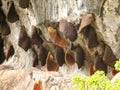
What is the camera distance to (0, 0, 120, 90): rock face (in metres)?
4.71

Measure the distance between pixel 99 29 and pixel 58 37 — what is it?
0.74 m

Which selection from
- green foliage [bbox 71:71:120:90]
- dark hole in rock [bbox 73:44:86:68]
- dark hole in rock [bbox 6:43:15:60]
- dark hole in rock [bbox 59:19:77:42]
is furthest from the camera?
dark hole in rock [bbox 6:43:15:60]


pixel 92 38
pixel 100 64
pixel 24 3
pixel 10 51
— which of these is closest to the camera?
pixel 92 38

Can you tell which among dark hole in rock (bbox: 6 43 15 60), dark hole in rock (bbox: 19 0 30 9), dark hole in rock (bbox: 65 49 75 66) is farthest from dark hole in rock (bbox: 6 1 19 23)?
dark hole in rock (bbox: 65 49 75 66)

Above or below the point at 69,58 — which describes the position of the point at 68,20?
above

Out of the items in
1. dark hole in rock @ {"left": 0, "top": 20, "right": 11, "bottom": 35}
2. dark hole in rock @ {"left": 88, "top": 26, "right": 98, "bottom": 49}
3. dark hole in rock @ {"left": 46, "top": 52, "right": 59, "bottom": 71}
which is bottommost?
dark hole in rock @ {"left": 46, "top": 52, "right": 59, "bottom": 71}

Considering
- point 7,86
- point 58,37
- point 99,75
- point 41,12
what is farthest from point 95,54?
point 99,75

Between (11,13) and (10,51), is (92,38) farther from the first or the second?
(10,51)

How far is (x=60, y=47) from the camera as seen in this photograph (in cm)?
585

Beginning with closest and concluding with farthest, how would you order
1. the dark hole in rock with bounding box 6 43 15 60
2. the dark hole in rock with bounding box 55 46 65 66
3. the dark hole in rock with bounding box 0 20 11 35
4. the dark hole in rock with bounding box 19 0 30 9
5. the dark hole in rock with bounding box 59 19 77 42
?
the dark hole in rock with bounding box 59 19 77 42, the dark hole in rock with bounding box 19 0 30 9, the dark hole in rock with bounding box 55 46 65 66, the dark hole in rock with bounding box 0 20 11 35, the dark hole in rock with bounding box 6 43 15 60

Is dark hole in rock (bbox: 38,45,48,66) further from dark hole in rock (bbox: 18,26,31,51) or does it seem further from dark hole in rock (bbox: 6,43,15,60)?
dark hole in rock (bbox: 6,43,15,60)

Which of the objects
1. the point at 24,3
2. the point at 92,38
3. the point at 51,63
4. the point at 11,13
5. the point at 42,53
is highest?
the point at 24,3

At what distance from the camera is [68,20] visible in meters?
5.09

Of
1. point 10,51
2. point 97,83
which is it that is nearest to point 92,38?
point 97,83
